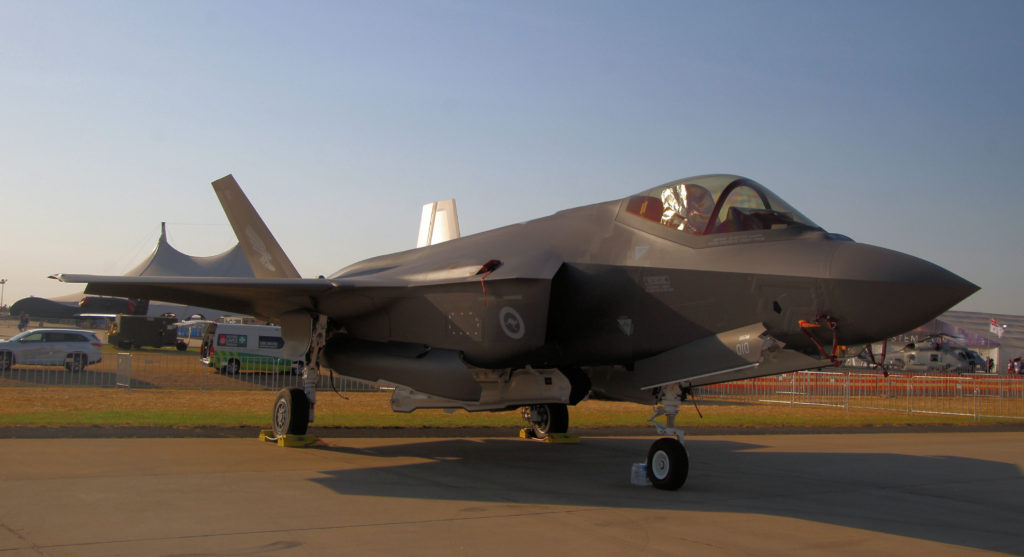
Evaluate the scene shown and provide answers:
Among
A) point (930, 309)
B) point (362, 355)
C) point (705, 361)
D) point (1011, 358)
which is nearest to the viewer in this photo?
point (930, 309)

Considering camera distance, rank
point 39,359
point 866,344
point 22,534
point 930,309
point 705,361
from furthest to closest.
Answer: point 39,359 < point 705,361 < point 866,344 < point 930,309 < point 22,534

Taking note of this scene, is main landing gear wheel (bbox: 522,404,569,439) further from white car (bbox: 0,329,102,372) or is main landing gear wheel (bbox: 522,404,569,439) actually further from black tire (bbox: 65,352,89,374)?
black tire (bbox: 65,352,89,374)

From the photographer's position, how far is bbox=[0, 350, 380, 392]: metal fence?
22250 millimetres

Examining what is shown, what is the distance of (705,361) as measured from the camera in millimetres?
7262

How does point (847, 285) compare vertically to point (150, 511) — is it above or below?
above

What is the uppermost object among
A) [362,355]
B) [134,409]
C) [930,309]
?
[930,309]

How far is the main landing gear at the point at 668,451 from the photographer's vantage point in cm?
760

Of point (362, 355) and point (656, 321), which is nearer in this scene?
point (656, 321)

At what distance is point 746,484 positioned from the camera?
866 centimetres

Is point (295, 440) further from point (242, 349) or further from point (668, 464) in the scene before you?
point (242, 349)

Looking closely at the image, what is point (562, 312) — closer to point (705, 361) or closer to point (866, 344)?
point (705, 361)

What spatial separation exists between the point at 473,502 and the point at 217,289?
16.2ft

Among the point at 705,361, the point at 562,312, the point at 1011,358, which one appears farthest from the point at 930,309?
the point at 1011,358

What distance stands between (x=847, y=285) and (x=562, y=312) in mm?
3062
